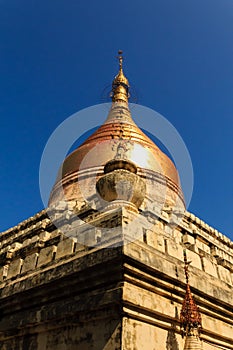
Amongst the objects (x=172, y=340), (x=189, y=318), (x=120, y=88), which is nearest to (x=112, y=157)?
(x=120, y=88)

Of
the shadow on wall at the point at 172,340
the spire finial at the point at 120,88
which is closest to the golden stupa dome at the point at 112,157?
the spire finial at the point at 120,88

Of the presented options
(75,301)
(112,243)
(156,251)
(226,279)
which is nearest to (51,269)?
(75,301)

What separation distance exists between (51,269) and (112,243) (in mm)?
1417

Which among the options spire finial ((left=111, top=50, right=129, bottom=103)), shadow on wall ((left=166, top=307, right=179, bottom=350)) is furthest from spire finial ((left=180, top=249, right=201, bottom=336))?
spire finial ((left=111, top=50, right=129, bottom=103))

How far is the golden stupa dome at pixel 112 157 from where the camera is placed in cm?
1648

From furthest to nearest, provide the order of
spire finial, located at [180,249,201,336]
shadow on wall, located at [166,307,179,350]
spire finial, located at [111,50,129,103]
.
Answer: spire finial, located at [111,50,129,103]
shadow on wall, located at [166,307,179,350]
spire finial, located at [180,249,201,336]

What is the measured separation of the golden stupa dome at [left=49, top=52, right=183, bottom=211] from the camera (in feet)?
54.1

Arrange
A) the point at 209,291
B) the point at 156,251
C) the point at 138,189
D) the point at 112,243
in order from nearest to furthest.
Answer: the point at 112,243 < the point at 156,251 < the point at 209,291 < the point at 138,189

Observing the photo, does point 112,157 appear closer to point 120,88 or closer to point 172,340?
point 120,88

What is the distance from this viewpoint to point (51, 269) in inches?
260

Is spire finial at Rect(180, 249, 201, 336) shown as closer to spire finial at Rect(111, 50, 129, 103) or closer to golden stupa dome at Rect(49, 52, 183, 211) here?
golden stupa dome at Rect(49, 52, 183, 211)

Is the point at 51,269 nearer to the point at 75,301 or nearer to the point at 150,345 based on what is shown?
the point at 75,301

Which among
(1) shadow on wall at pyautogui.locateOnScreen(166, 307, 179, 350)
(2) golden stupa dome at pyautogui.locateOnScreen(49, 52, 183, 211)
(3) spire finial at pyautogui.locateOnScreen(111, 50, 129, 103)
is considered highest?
(3) spire finial at pyautogui.locateOnScreen(111, 50, 129, 103)

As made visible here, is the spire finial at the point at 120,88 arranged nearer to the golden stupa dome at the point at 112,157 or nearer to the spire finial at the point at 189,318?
the golden stupa dome at the point at 112,157
